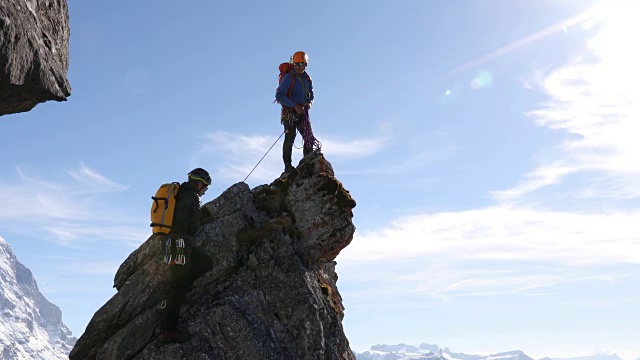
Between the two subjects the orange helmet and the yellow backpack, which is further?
the orange helmet

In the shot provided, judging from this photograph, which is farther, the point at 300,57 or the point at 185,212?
the point at 300,57

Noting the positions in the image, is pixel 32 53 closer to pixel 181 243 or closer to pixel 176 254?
pixel 181 243

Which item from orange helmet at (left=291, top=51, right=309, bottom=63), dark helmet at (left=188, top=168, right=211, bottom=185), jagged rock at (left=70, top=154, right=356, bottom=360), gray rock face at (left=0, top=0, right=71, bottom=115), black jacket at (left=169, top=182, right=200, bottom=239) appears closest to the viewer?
gray rock face at (left=0, top=0, right=71, bottom=115)

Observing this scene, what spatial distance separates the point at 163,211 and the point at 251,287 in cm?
497

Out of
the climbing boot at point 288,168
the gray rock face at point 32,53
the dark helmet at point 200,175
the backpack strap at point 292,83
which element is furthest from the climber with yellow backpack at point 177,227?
the backpack strap at point 292,83

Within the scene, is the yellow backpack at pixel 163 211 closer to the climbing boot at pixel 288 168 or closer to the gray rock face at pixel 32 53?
the gray rock face at pixel 32 53

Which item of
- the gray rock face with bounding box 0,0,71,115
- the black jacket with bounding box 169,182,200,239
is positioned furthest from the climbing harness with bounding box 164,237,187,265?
the gray rock face with bounding box 0,0,71,115

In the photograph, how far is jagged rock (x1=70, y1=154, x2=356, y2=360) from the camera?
17000 mm

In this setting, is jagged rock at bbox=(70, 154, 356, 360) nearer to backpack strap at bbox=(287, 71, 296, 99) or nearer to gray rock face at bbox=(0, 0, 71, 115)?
backpack strap at bbox=(287, 71, 296, 99)

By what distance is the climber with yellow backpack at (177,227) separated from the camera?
51.4 feet

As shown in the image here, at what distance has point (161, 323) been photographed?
54.6ft

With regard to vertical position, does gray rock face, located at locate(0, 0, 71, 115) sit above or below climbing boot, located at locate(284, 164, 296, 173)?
below

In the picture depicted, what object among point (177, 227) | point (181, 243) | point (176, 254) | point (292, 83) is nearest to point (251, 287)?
point (176, 254)

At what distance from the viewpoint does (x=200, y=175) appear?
16203mm
